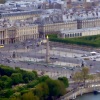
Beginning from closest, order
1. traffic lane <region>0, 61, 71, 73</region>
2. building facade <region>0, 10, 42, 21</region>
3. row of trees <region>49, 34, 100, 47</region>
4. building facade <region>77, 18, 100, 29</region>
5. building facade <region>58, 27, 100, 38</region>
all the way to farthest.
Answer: traffic lane <region>0, 61, 71, 73</region> < row of trees <region>49, 34, 100, 47</region> < building facade <region>58, 27, 100, 38</region> < building facade <region>77, 18, 100, 29</region> < building facade <region>0, 10, 42, 21</region>

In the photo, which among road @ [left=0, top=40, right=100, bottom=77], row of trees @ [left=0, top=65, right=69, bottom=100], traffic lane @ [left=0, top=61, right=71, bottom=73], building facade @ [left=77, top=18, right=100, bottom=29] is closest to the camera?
row of trees @ [left=0, top=65, right=69, bottom=100]

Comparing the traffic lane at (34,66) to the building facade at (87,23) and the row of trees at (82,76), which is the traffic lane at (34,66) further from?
the building facade at (87,23)

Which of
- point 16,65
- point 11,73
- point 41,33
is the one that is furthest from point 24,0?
point 11,73

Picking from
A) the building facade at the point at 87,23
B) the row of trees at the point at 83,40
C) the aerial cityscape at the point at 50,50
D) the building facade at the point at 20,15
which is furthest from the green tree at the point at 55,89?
the building facade at the point at 20,15

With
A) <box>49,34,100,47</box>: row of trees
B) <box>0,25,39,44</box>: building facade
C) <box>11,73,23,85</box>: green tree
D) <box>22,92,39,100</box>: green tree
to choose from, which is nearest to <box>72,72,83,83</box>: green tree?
Answer: <box>11,73,23,85</box>: green tree

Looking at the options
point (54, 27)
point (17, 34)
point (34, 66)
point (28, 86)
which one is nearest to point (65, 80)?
point (28, 86)

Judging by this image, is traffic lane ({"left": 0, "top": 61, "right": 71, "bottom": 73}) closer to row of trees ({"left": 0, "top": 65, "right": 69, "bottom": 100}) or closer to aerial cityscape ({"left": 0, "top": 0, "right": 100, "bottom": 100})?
aerial cityscape ({"left": 0, "top": 0, "right": 100, "bottom": 100})

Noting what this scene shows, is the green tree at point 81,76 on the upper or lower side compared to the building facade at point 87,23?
lower
